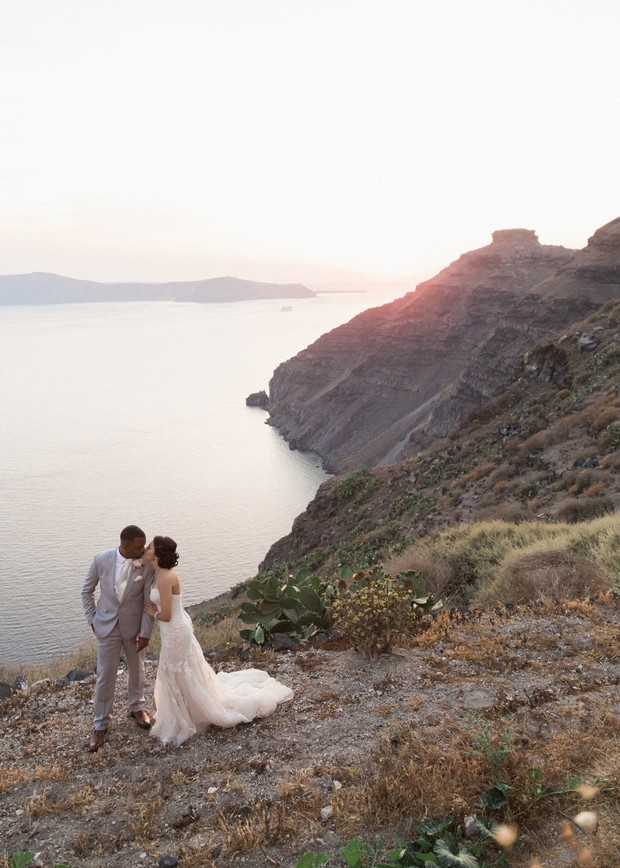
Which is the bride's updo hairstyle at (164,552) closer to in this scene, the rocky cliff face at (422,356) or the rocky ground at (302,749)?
the rocky ground at (302,749)

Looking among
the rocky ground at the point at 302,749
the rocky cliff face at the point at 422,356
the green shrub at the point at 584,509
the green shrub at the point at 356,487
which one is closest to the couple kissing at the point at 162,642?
the rocky ground at the point at 302,749

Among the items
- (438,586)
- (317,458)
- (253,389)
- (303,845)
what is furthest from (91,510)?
(253,389)

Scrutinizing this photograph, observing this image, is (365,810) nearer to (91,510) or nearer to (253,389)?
(91,510)

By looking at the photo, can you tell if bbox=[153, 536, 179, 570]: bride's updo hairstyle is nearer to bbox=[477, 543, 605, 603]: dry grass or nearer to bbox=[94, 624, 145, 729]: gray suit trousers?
bbox=[94, 624, 145, 729]: gray suit trousers

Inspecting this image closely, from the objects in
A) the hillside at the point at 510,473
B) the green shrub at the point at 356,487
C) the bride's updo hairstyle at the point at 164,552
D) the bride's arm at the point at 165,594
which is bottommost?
the green shrub at the point at 356,487

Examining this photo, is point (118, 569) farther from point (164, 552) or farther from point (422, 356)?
point (422, 356)

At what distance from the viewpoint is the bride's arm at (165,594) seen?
5840 millimetres

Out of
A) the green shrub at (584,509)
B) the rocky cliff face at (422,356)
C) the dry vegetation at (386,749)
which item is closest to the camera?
the dry vegetation at (386,749)

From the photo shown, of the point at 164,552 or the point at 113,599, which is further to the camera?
the point at 113,599

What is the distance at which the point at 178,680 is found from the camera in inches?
230

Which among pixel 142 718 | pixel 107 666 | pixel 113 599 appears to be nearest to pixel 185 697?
pixel 142 718

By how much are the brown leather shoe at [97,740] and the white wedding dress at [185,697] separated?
0.48m

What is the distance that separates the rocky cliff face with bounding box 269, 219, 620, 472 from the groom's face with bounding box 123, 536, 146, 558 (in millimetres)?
61135

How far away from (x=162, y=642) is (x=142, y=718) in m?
1.01
